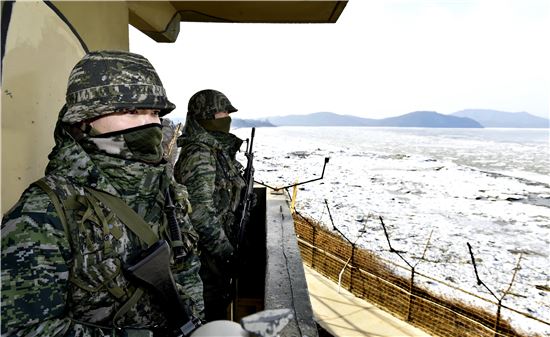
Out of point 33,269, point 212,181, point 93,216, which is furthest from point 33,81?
point 212,181

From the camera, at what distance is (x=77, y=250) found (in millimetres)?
1371

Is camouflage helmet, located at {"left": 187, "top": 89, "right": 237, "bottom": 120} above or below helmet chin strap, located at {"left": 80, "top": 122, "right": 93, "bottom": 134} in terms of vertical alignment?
above

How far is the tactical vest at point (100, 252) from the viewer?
4.50ft

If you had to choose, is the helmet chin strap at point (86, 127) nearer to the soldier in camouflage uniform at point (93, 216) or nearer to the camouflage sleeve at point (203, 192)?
the soldier in camouflage uniform at point (93, 216)

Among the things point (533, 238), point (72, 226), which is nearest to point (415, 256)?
point (533, 238)

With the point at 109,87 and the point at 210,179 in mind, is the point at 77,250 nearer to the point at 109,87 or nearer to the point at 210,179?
the point at 109,87

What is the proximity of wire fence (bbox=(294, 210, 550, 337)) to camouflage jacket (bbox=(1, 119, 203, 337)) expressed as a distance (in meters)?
9.05

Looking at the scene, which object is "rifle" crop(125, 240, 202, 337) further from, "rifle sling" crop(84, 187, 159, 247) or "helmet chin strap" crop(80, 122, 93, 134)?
"helmet chin strap" crop(80, 122, 93, 134)

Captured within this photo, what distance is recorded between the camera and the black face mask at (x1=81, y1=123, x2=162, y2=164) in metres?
1.55

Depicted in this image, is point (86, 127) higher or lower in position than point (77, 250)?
higher

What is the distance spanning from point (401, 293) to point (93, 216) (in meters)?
11.9

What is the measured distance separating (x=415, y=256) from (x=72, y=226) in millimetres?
32343

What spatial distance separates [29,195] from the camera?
1.31 metres

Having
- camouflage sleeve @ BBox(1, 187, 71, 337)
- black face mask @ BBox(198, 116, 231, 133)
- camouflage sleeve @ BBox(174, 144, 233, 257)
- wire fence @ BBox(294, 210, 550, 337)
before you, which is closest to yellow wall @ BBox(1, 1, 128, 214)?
camouflage sleeve @ BBox(1, 187, 71, 337)
